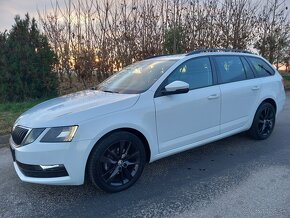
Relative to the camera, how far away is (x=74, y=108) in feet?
11.1

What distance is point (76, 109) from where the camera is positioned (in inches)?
131

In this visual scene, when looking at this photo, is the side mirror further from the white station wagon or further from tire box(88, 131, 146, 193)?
tire box(88, 131, 146, 193)

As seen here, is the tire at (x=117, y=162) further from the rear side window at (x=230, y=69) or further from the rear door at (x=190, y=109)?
the rear side window at (x=230, y=69)

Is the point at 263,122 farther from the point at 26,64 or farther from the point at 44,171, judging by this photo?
the point at 26,64

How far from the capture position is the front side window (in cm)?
401

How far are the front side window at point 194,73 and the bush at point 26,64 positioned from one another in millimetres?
5613

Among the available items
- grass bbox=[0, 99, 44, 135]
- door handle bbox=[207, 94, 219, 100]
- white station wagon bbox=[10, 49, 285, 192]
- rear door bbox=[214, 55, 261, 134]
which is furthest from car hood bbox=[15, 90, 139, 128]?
grass bbox=[0, 99, 44, 135]

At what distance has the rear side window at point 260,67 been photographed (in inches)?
200

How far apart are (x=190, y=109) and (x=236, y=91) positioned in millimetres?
1026

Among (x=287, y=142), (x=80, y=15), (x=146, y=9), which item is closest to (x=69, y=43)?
(x=80, y=15)

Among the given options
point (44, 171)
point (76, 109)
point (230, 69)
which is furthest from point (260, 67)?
point (44, 171)

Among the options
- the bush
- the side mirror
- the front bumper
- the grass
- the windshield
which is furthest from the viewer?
the bush

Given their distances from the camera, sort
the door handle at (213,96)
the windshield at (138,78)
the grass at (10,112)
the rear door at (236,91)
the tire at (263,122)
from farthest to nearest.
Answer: the grass at (10,112), the tire at (263,122), the rear door at (236,91), the door handle at (213,96), the windshield at (138,78)

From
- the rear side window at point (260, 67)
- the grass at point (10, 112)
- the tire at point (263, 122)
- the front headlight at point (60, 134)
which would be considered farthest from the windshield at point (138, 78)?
the grass at point (10, 112)
